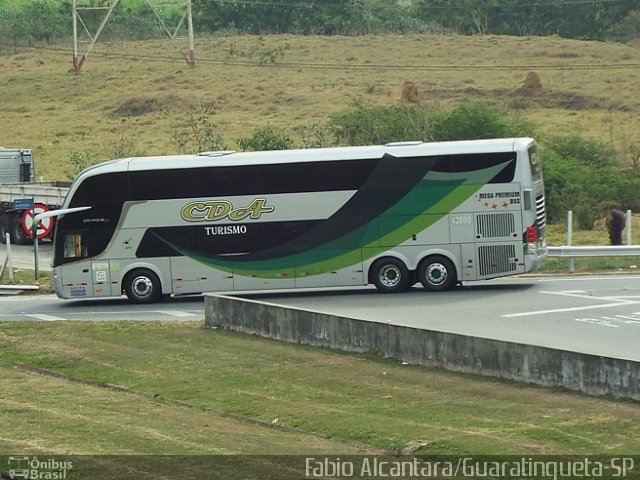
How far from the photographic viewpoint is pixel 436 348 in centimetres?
2130

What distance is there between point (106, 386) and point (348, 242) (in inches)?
400

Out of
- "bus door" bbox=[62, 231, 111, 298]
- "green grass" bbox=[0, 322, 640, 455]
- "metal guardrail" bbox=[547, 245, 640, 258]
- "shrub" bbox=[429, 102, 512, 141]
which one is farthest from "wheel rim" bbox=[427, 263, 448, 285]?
"shrub" bbox=[429, 102, 512, 141]

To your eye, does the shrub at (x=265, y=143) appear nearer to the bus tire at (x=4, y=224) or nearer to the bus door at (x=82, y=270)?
the bus tire at (x=4, y=224)

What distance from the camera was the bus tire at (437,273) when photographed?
30.6 m

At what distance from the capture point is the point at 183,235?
31.8 metres


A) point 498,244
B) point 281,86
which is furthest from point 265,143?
point 281,86

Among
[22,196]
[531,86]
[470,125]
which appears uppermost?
[531,86]

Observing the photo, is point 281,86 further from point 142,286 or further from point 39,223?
point 142,286

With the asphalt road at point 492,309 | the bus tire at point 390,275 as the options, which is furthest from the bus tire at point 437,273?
the bus tire at point 390,275

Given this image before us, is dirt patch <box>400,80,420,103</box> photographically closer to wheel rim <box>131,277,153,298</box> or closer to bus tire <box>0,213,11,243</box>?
bus tire <box>0,213,11,243</box>

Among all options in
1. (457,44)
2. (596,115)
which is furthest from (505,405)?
(457,44)

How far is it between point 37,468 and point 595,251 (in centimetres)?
2124

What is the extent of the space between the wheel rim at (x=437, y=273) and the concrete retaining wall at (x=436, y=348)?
5747 mm

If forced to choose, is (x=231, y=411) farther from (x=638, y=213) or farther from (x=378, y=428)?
(x=638, y=213)
